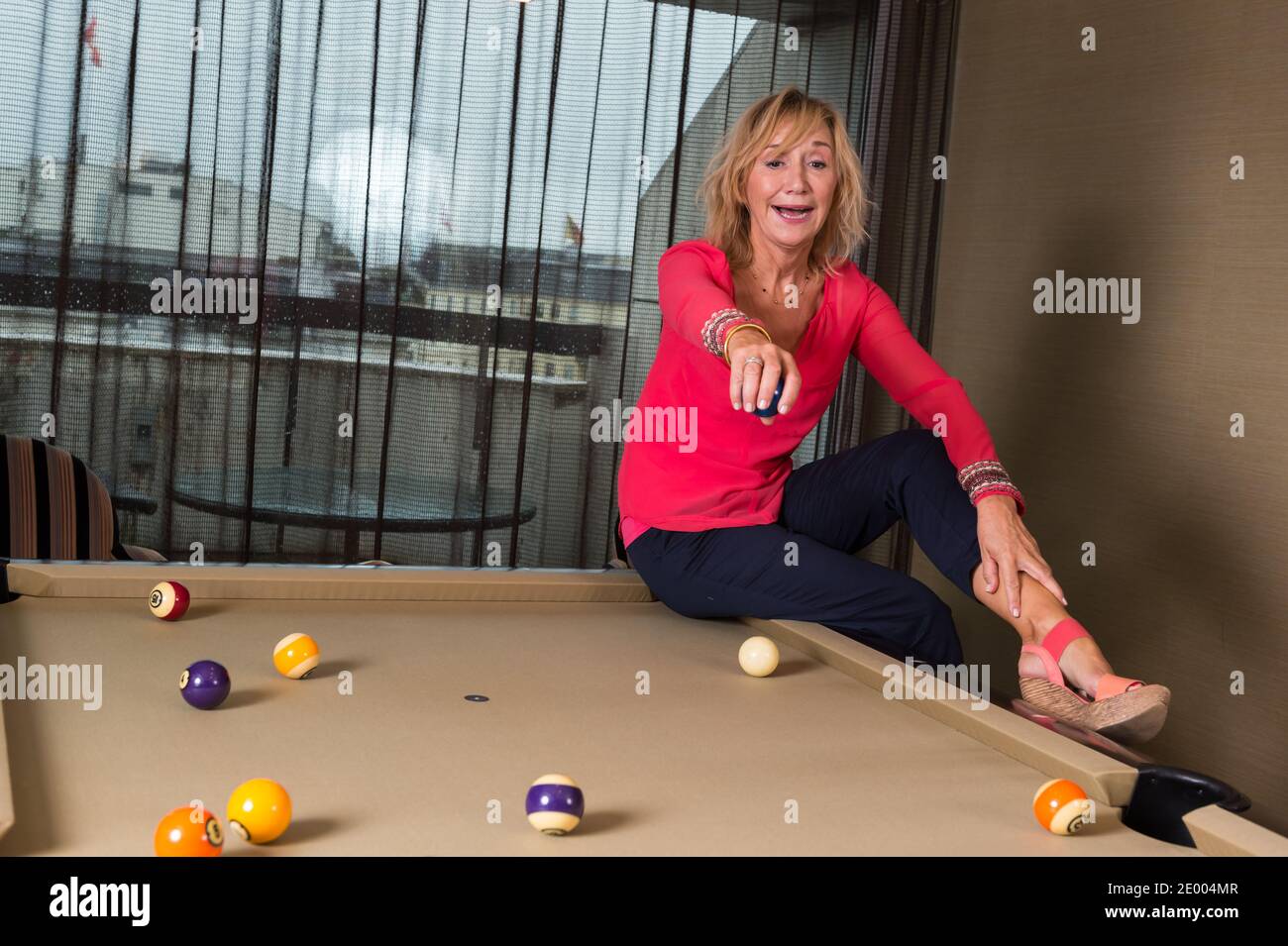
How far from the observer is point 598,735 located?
1357mm

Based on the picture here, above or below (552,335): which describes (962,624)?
below

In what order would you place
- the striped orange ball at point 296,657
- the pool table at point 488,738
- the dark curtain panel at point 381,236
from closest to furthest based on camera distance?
the pool table at point 488,738 → the striped orange ball at point 296,657 → the dark curtain panel at point 381,236

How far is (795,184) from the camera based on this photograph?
2.28 meters

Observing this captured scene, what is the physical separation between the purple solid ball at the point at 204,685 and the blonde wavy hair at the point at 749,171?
4.50 feet

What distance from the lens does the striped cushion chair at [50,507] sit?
2.32 meters

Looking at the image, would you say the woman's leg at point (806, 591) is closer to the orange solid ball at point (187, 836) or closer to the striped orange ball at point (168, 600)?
the striped orange ball at point (168, 600)

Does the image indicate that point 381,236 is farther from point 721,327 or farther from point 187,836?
point 187,836

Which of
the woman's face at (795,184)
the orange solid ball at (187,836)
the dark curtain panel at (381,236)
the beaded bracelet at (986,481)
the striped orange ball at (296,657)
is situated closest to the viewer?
the orange solid ball at (187,836)

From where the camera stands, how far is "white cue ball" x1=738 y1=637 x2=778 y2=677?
→ 1660 mm

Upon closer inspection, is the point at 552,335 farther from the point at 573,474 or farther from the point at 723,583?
the point at 723,583

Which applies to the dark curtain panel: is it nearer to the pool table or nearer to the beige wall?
the beige wall

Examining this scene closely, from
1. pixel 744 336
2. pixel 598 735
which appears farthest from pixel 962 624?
pixel 598 735

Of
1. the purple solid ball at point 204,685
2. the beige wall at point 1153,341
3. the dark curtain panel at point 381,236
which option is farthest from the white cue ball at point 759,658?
the dark curtain panel at point 381,236
